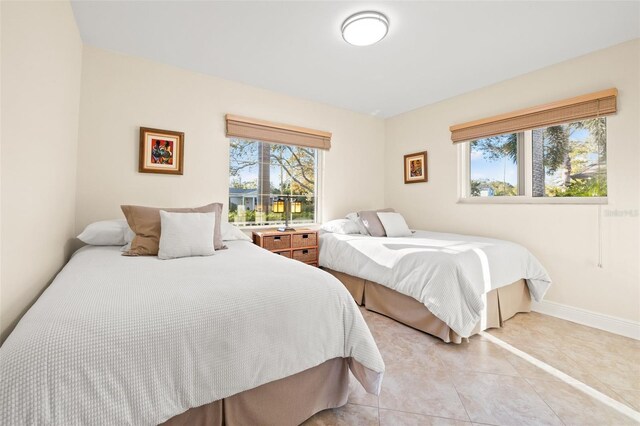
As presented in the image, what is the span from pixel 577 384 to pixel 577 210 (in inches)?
65.2

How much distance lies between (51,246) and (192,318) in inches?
Answer: 56.2

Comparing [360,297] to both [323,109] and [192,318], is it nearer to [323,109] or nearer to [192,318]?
[192,318]

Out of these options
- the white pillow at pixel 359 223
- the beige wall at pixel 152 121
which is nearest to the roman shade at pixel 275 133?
the beige wall at pixel 152 121

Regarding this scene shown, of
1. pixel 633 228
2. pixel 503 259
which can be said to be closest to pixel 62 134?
pixel 503 259

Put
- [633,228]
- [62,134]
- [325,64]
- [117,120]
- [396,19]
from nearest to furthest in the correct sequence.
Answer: [62,134] → [396,19] → [633,228] → [117,120] → [325,64]

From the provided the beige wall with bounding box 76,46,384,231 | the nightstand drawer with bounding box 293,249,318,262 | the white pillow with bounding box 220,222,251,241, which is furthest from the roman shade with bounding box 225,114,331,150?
the nightstand drawer with bounding box 293,249,318,262

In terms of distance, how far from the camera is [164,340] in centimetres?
91

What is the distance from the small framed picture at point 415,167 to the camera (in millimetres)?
3820

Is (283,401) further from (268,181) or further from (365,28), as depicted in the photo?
(268,181)

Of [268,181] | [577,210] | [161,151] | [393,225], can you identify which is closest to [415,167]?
[393,225]

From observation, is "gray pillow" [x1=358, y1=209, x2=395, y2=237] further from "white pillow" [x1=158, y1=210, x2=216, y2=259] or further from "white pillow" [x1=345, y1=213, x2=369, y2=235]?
"white pillow" [x1=158, y1=210, x2=216, y2=259]

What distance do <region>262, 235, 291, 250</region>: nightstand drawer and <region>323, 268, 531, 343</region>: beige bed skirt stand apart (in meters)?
0.87

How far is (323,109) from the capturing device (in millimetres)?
3791

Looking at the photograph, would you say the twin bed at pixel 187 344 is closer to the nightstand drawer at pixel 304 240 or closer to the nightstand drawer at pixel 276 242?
the nightstand drawer at pixel 276 242
